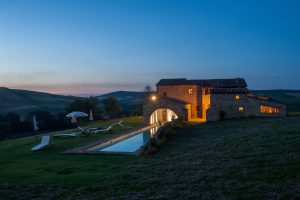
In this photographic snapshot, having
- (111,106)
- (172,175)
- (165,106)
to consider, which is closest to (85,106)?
(111,106)

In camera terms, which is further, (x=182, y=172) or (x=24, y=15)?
(x=24, y=15)

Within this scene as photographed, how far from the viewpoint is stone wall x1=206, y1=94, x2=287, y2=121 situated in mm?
30375

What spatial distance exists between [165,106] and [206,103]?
6303 mm

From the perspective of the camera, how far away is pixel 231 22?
115ft

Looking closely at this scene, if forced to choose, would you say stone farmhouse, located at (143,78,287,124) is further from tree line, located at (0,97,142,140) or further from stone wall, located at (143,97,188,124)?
tree line, located at (0,97,142,140)

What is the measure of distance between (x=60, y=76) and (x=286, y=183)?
2150 inches

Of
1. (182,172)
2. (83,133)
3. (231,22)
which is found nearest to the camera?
(182,172)

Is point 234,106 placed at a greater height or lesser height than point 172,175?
greater

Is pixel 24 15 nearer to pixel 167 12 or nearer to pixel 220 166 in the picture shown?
pixel 167 12

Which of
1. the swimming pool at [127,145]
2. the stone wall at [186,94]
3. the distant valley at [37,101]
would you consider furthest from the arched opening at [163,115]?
the distant valley at [37,101]

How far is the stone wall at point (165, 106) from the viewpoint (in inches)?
1284

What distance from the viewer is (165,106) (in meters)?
33.0

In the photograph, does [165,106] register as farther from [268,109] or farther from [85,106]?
[85,106]

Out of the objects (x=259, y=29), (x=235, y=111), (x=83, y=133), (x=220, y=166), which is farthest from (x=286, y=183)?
(x=259, y=29)
